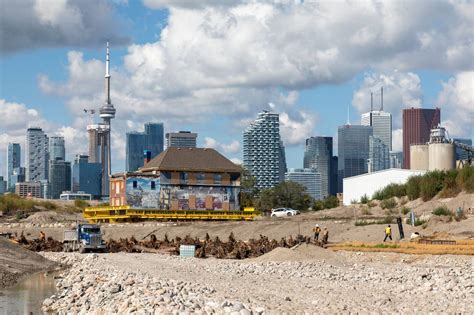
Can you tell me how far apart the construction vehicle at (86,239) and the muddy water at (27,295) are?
13550mm

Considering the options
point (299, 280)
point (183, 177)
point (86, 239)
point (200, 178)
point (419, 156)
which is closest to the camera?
point (299, 280)

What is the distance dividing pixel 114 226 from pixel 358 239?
3101cm

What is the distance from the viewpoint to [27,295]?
35.6 meters

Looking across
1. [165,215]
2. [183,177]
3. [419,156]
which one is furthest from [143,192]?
[419,156]

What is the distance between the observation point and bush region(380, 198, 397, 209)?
8760cm

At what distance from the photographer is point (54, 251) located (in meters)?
63.2

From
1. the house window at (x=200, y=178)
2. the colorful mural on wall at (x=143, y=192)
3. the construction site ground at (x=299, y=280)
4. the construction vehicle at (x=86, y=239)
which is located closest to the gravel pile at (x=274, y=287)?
the construction site ground at (x=299, y=280)

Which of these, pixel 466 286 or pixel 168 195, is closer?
pixel 466 286

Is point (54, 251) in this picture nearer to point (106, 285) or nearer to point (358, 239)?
point (358, 239)

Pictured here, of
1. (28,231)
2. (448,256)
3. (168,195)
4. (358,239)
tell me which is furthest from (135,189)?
(448,256)

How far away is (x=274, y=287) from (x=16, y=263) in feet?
79.4

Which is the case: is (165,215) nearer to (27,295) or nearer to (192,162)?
(192,162)

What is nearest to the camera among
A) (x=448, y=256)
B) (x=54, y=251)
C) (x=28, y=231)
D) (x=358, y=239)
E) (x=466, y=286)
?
(x=466, y=286)

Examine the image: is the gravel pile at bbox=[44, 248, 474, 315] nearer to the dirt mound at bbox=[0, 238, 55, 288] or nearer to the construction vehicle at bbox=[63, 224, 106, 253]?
the dirt mound at bbox=[0, 238, 55, 288]
